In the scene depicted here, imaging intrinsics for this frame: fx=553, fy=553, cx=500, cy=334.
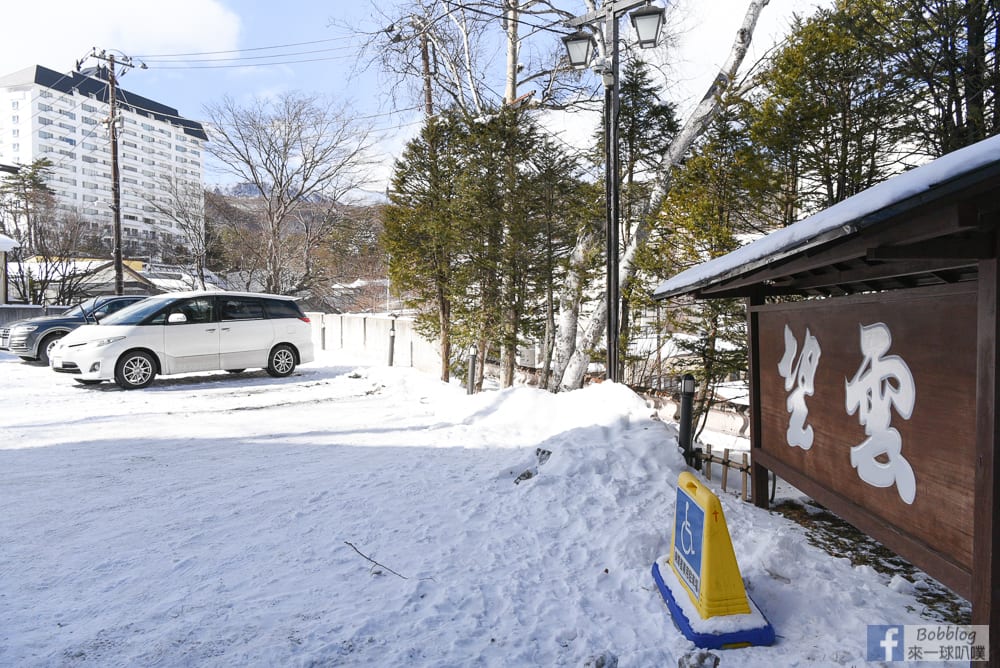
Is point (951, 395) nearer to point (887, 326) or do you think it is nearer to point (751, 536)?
point (887, 326)

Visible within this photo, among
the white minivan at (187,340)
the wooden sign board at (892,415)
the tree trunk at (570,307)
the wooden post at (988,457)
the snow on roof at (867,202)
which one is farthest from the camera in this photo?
the white minivan at (187,340)

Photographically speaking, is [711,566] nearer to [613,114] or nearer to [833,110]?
[613,114]

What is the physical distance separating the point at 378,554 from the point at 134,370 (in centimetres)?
852

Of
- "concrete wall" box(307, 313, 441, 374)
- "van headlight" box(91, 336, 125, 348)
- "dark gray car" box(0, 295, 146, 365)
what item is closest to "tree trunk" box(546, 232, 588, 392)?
"concrete wall" box(307, 313, 441, 374)

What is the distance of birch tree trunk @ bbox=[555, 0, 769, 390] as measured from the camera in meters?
8.38

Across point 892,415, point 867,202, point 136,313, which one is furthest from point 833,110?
point 136,313

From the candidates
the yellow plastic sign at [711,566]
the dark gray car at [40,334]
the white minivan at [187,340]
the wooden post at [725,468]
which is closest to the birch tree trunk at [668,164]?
the wooden post at [725,468]

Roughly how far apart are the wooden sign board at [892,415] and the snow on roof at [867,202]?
2.33 ft

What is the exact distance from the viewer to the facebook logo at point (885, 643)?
8.30 ft

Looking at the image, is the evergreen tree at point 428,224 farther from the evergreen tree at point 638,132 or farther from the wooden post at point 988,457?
the wooden post at point 988,457

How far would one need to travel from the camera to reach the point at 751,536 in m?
3.70

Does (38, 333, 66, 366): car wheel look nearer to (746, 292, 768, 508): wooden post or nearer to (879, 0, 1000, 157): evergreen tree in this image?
(746, 292, 768, 508): wooden post

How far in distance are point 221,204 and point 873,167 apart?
36.9m

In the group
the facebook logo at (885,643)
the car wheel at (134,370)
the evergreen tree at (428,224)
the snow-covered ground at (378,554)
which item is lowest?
the facebook logo at (885,643)
